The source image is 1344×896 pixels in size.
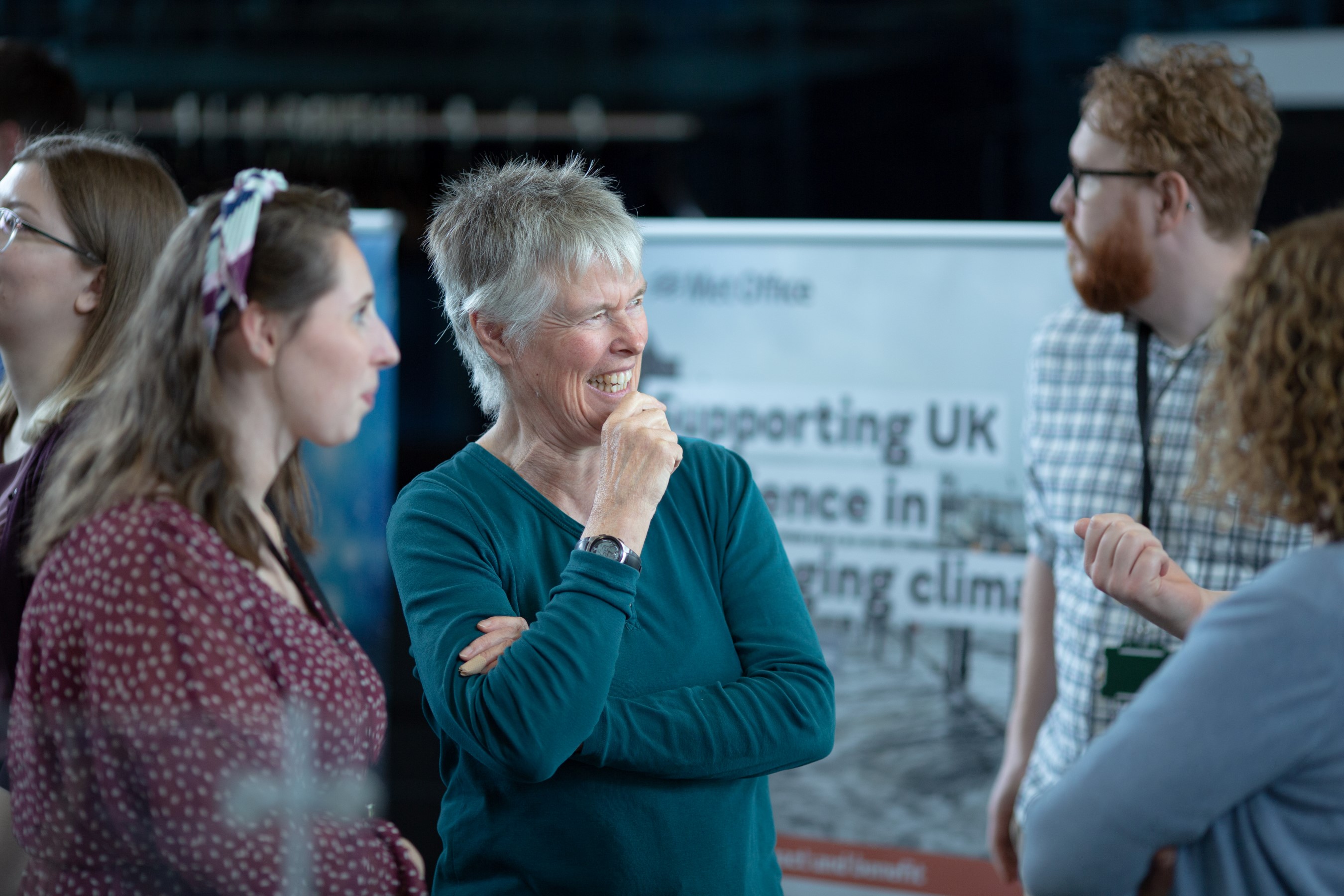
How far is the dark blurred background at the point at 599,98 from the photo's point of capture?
Answer: 4625 mm

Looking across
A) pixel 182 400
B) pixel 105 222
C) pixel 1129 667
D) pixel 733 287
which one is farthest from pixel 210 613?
pixel 733 287

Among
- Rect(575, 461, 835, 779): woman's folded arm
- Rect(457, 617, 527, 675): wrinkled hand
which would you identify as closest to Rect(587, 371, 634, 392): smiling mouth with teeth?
Rect(575, 461, 835, 779): woman's folded arm

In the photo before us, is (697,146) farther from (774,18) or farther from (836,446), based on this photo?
(836,446)

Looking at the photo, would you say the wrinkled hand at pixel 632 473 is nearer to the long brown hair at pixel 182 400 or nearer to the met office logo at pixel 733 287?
the long brown hair at pixel 182 400

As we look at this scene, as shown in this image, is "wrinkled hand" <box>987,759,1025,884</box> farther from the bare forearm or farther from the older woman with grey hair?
the older woman with grey hair

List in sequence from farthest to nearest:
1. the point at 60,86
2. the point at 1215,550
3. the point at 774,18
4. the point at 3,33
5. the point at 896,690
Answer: the point at 3,33 → the point at 774,18 → the point at 896,690 → the point at 60,86 → the point at 1215,550

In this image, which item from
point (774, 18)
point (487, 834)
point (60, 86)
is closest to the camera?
point (487, 834)

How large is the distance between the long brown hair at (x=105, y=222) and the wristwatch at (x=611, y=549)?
681mm

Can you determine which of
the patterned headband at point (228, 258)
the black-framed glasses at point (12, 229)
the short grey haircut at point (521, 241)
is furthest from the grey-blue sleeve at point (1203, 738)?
the black-framed glasses at point (12, 229)

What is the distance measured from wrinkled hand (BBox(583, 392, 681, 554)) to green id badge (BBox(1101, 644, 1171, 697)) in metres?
0.87

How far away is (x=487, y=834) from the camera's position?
4.55ft

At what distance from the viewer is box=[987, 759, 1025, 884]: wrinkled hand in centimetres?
217

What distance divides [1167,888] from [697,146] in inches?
179

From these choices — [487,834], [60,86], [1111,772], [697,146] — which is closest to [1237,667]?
[1111,772]
